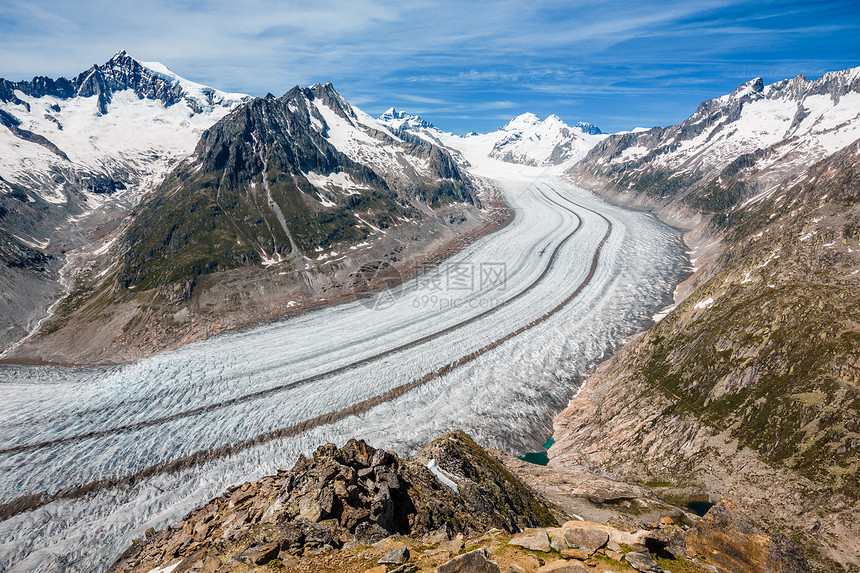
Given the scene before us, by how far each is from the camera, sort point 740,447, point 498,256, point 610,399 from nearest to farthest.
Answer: point 740,447 < point 610,399 < point 498,256

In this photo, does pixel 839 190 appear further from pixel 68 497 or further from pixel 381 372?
pixel 68 497

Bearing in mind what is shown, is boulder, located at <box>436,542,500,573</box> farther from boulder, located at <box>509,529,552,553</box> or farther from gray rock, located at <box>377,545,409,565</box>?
boulder, located at <box>509,529,552,553</box>

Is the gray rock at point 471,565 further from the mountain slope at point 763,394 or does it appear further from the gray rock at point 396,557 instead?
the mountain slope at point 763,394

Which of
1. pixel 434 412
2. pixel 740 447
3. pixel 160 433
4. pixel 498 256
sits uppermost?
pixel 498 256

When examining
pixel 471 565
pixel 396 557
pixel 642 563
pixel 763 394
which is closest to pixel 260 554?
pixel 396 557

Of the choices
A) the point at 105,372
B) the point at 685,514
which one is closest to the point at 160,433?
the point at 105,372

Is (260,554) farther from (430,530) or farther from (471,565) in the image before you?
(471,565)

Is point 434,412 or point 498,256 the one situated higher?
point 498,256
